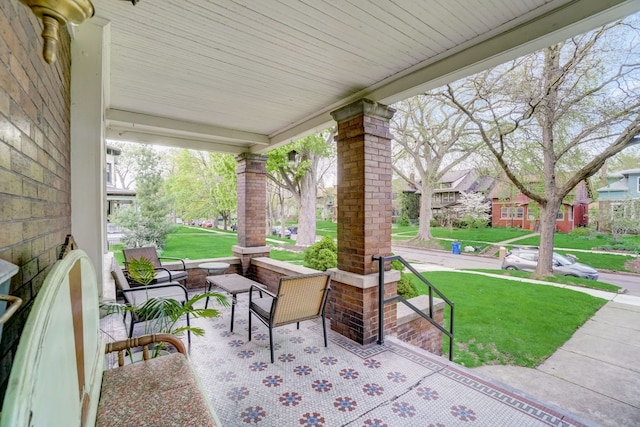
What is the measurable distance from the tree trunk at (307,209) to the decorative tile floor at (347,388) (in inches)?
332

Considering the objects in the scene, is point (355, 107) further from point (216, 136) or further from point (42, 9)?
point (42, 9)

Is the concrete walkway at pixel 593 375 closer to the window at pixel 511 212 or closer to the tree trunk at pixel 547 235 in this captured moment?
the tree trunk at pixel 547 235

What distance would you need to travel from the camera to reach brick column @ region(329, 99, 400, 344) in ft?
10.6

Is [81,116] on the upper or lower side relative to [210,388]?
upper

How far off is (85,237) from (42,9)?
210 centimetres

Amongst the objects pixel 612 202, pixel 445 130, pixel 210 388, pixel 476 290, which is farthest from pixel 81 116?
pixel 612 202

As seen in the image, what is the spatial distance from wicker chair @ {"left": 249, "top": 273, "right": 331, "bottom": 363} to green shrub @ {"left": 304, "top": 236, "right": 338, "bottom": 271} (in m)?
2.33

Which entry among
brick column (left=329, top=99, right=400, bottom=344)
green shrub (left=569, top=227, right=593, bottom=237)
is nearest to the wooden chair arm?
brick column (left=329, top=99, right=400, bottom=344)

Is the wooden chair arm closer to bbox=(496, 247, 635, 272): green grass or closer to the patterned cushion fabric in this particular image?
the patterned cushion fabric

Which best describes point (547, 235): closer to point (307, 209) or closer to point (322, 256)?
point (322, 256)

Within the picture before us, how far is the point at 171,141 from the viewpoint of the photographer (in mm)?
4996

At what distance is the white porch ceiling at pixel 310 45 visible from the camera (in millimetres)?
1946

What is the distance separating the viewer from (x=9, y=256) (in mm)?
840

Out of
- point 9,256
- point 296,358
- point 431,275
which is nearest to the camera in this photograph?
point 9,256
